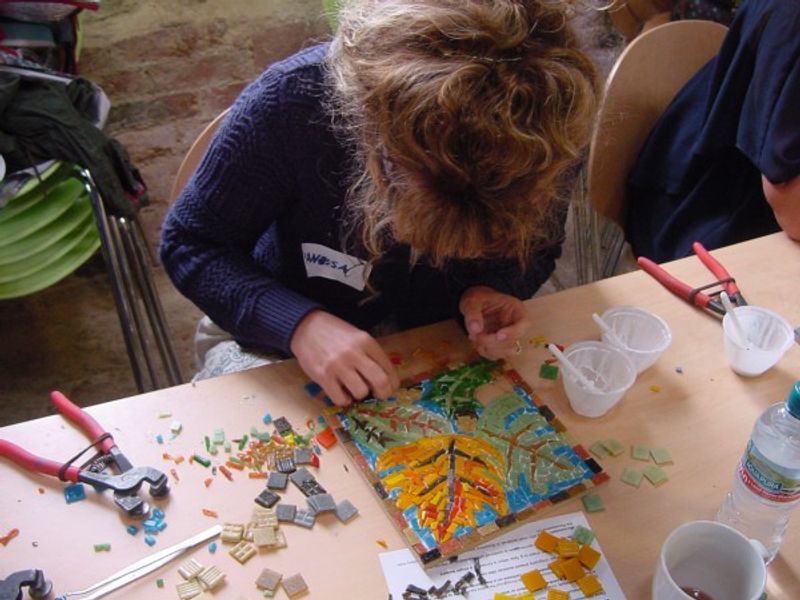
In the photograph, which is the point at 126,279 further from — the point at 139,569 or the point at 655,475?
the point at 655,475

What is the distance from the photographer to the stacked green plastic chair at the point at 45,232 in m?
1.31

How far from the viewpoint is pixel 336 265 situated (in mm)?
1057

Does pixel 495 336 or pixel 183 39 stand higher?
pixel 183 39

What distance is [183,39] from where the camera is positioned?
167cm

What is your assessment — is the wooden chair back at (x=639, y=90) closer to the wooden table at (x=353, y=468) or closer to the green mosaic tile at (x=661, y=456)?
the wooden table at (x=353, y=468)

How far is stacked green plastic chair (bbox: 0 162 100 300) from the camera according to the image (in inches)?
51.6

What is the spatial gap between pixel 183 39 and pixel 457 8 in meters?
1.20

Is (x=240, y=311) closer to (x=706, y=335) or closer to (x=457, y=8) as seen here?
(x=457, y=8)

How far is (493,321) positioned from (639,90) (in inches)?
28.0

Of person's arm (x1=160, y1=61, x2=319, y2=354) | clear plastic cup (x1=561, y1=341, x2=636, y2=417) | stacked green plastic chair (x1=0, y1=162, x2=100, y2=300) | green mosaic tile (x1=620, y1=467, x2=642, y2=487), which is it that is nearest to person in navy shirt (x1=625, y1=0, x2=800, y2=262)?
clear plastic cup (x1=561, y1=341, x2=636, y2=417)

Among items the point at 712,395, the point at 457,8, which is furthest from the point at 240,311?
the point at 712,395

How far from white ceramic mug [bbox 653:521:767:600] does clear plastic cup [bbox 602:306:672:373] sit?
302 mm

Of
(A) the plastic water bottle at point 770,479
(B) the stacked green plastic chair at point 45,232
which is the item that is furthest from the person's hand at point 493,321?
→ (B) the stacked green plastic chair at point 45,232

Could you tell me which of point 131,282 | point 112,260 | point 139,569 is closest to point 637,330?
point 139,569
